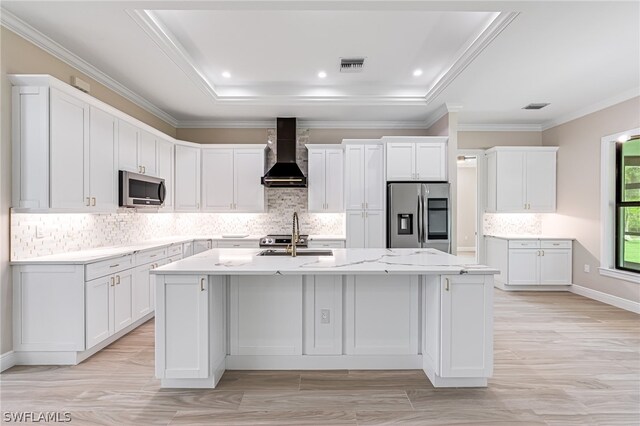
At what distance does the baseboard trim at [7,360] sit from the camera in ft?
9.30

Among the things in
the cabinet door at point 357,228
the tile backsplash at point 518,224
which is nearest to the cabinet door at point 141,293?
the cabinet door at point 357,228

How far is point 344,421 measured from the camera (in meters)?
2.22

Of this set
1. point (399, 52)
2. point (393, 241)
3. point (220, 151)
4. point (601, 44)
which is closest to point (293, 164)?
point (220, 151)

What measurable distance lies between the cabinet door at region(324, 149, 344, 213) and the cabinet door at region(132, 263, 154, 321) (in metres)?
2.96

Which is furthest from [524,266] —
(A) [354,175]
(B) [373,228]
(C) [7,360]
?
(C) [7,360]

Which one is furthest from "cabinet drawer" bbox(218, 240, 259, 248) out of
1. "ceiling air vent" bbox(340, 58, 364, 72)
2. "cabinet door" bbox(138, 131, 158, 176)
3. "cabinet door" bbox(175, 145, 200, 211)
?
"ceiling air vent" bbox(340, 58, 364, 72)

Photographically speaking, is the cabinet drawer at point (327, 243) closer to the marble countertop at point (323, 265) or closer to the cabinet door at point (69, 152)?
the marble countertop at point (323, 265)

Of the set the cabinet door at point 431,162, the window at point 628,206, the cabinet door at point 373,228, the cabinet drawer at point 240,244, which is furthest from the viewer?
the cabinet drawer at point 240,244

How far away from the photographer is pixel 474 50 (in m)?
3.52

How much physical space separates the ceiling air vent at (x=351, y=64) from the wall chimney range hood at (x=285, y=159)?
69.1 inches

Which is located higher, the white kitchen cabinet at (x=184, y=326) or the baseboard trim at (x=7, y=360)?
the white kitchen cabinet at (x=184, y=326)

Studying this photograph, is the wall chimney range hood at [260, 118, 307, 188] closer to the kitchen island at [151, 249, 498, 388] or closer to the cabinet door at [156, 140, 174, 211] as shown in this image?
the cabinet door at [156, 140, 174, 211]

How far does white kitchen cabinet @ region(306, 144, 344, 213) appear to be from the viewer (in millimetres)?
5848

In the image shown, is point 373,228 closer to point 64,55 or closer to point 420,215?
point 420,215
